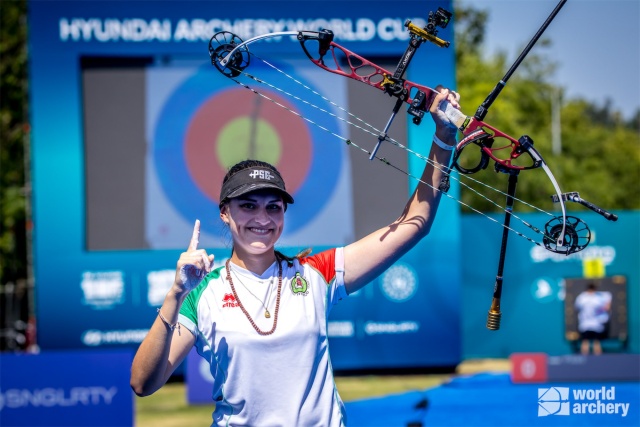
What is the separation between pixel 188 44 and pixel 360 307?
3.33 m

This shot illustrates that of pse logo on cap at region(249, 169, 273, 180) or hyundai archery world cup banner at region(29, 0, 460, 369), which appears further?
hyundai archery world cup banner at region(29, 0, 460, 369)

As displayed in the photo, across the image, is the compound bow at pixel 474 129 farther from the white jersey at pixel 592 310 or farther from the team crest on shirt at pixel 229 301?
the white jersey at pixel 592 310

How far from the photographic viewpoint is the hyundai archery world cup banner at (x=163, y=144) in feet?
35.9

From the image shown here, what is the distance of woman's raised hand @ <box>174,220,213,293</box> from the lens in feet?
10.0

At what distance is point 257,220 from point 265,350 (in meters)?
0.39

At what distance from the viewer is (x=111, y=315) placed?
448 inches

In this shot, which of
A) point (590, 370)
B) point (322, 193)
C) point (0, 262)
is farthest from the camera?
point (0, 262)

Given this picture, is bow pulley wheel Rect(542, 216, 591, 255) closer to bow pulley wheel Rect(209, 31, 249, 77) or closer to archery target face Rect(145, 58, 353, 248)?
bow pulley wheel Rect(209, 31, 249, 77)

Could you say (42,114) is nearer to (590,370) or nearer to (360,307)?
(360,307)

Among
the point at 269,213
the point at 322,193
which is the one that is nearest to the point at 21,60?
the point at 322,193

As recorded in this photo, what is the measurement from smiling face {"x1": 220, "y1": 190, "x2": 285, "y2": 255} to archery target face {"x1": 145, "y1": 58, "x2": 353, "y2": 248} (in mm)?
7533

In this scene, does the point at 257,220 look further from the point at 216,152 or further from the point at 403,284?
the point at 403,284

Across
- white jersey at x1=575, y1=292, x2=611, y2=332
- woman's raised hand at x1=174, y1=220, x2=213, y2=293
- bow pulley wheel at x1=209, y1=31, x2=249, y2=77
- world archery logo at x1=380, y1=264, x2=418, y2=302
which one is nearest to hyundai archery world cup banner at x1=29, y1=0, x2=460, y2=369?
world archery logo at x1=380, y1=264, x2=418, y2=302

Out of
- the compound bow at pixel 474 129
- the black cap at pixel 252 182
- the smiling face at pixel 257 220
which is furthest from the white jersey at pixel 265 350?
the compound bow at pixel 474 129
